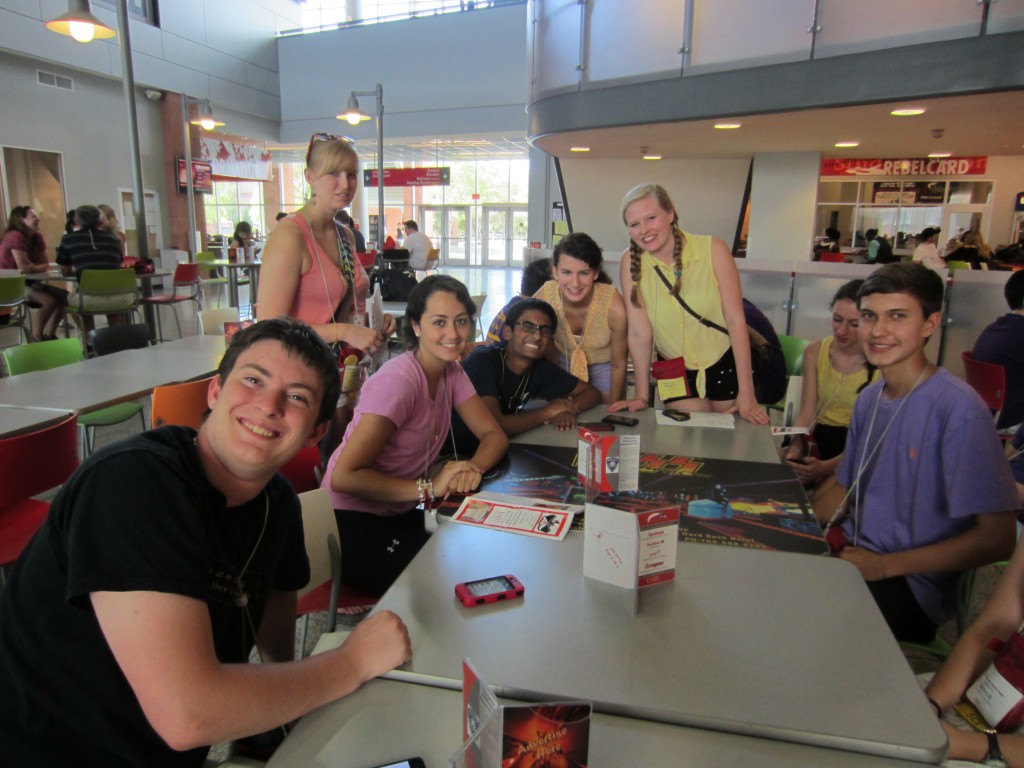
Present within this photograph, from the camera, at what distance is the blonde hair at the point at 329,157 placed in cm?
266

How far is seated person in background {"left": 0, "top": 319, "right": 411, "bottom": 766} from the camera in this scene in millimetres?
929

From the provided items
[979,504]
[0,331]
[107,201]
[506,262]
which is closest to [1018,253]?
[979,504]

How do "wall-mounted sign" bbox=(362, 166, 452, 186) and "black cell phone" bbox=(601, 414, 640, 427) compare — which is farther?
"wall-mounted sign" bbox=(362, 166, 452, 186)

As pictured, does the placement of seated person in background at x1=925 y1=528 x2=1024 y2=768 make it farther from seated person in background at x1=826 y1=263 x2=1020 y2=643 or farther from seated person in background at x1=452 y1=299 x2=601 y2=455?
seated person in background at x1=452 y1=299 x2=601 y2=455

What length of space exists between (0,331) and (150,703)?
385 inches

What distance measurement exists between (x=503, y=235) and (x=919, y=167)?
41.0 ft

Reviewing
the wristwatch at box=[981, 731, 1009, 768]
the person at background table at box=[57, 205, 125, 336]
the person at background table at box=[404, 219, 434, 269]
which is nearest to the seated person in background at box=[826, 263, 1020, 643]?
the wristwatch at box=[981, 731, 1009, 768]

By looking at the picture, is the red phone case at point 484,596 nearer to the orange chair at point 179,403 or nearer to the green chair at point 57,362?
the orange chair at point 179,403

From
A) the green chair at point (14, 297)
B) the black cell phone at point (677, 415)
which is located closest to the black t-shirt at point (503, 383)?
the black cell phone at point (677, 415)

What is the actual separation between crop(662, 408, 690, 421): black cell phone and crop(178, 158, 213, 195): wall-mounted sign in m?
12.9

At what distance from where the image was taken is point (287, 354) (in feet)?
4.00

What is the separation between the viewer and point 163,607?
93 centimetres

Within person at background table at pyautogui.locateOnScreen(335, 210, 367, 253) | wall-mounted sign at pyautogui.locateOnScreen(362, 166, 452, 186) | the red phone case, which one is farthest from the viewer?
wall-mounted sign at pyautogui.locateOnScreen(362, 166, 452, 186)

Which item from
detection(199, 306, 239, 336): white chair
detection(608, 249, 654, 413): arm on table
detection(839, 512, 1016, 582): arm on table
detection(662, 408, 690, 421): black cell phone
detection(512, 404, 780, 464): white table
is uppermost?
detection(608, 249, 654, 413): arm on table
